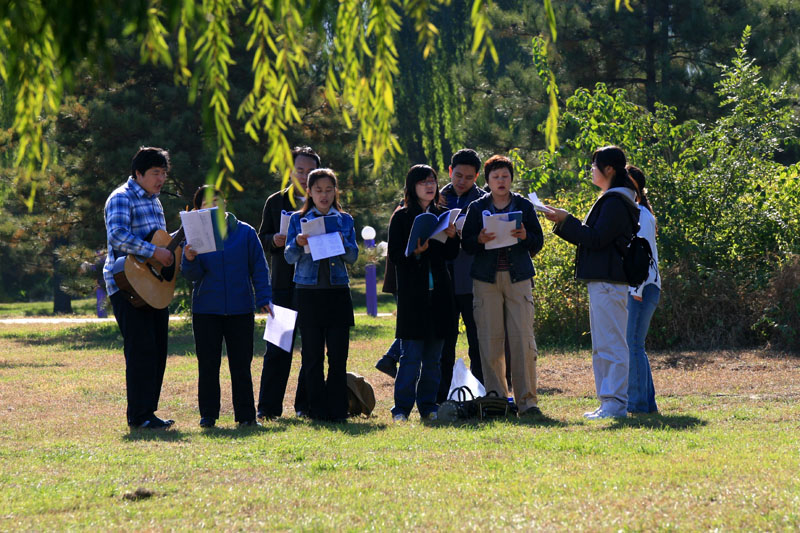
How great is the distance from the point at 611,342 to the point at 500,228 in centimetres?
122

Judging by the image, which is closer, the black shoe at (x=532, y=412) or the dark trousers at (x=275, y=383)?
the black shoe at (x=532, y=412)

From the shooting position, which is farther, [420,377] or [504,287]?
[420,377]

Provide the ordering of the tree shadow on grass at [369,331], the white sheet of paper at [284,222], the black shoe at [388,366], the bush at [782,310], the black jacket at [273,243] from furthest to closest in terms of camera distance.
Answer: the tree shadow on grass at [369,331] < the bush at [782,310] < the black shoe at [388,366] < the black jacket at [273,243] < the white sheet of paper at [284,222]

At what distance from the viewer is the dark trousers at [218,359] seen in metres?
8.16

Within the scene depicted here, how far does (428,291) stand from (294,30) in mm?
4238

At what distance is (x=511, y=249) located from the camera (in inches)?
319

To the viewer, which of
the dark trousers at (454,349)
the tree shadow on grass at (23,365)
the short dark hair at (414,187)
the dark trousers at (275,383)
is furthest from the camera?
the tree shadow on grass at (23,365)

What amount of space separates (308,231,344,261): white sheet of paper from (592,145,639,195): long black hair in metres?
2.03

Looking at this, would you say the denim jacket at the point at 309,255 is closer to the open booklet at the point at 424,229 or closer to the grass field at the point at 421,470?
the open booklet at the point at 424,229

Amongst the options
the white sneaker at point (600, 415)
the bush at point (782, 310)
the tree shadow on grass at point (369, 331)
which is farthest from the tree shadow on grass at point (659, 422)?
the tree shadow on grass at point (369, 331)

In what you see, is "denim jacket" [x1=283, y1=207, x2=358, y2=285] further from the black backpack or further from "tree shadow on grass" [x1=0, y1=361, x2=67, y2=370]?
"tree shadow on grass" [x1=0, y1=361, x2=67, y2=370]

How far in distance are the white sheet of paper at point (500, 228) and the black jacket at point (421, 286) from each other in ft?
1.31

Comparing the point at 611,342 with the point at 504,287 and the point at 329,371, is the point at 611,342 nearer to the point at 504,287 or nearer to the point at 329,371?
the point at 504,287

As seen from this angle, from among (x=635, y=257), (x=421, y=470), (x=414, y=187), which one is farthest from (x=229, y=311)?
(x=635, y=257)
